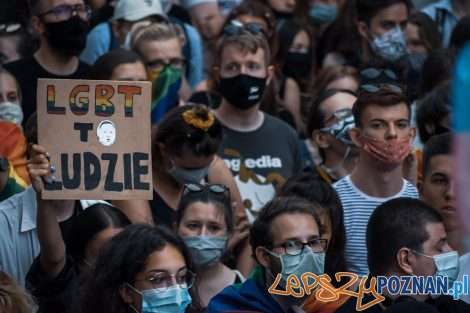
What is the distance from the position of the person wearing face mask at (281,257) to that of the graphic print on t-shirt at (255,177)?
160 centimetres

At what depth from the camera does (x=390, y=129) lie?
619 centimetres

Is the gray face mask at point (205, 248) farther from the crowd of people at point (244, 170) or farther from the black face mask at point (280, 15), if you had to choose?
the black face mask at point (280, 15)

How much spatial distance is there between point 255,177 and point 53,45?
1606 mm

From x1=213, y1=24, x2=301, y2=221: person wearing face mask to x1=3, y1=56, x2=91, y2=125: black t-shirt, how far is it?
0.97 metres

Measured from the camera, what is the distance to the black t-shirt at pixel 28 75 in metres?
7.04

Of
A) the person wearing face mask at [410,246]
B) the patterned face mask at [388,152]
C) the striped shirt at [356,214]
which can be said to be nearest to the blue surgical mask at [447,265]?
the person wearing face mask at [410,246]

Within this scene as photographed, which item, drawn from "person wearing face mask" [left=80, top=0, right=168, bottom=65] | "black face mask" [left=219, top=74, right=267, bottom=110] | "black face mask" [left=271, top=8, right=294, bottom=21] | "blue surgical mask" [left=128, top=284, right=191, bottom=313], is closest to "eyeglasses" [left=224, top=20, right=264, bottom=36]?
"black face mask" [left=219, top=74, right=267, bottom=110]

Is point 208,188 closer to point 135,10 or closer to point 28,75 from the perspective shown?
point 28,75

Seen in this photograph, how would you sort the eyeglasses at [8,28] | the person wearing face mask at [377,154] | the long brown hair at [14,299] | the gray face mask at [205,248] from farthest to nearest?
the eyeglasses at [8,28]
the person wearing face mask at [377,154]
the gray face mask at [205,248]
the long brown hair at [14,299]

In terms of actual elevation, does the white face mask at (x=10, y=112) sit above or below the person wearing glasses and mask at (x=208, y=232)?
above

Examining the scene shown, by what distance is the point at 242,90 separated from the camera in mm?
7125

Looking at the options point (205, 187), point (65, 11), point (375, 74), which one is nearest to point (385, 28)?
point (375, 74)

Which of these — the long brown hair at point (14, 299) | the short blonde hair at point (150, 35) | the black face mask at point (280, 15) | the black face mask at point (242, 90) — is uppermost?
the short blonde hair at point (150, 35)

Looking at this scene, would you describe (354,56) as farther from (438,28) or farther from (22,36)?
(22,36)
